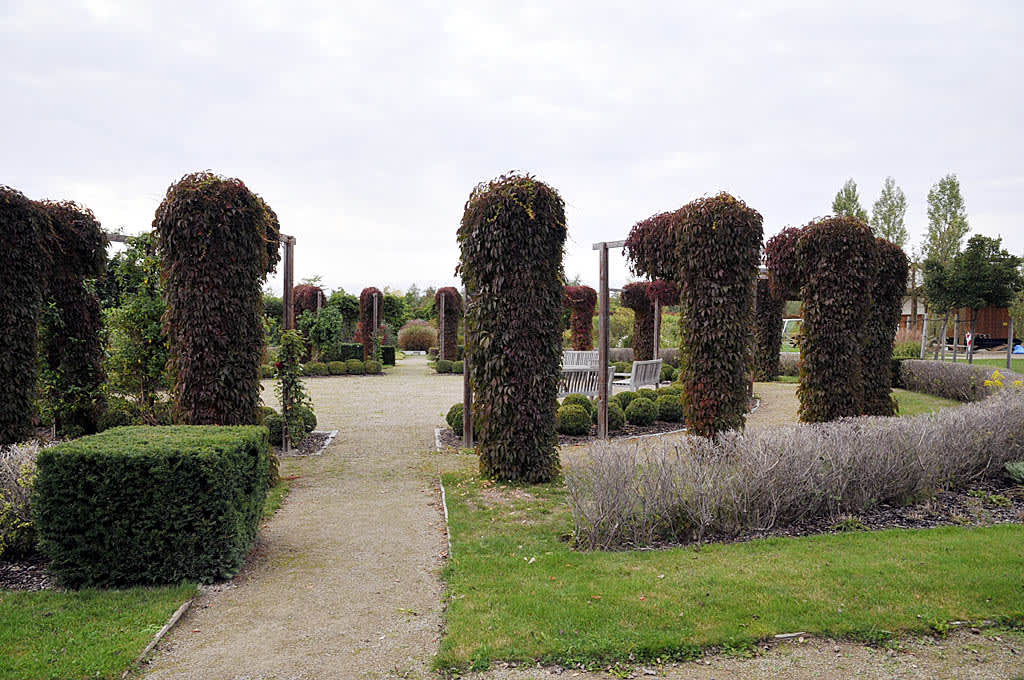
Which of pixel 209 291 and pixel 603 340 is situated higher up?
pixel 209 291

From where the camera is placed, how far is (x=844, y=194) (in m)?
35.6

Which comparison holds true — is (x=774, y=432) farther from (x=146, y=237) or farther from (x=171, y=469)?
(x=146, y=237)

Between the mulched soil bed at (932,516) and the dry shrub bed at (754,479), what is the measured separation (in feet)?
0.23

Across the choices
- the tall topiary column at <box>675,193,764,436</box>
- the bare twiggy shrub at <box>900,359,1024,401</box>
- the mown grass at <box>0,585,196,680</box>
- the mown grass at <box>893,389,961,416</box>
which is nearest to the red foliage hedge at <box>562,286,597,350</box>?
the bare twiggy shrub at <box>900,359,1024,401</box>

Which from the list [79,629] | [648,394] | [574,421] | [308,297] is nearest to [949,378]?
[648,394]

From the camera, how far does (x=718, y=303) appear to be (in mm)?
7039

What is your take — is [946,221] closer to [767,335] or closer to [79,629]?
[767,335]

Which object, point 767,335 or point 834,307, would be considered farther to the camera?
point 767,335

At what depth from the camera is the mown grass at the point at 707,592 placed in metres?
3.15

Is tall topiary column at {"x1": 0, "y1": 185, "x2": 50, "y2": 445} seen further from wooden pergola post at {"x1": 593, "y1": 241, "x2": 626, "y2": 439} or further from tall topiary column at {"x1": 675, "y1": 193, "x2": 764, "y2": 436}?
tall topiary column at {"x1": 675, "y1": 193, "x2": 764, "y2": 436}

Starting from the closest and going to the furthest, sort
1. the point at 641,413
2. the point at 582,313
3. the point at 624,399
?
the point at 641,413
the point at 624,399
the point at 582,313

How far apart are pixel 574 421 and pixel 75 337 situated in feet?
21.1

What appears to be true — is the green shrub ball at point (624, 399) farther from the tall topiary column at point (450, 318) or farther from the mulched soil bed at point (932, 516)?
the tall topiary column at point (450, 318)

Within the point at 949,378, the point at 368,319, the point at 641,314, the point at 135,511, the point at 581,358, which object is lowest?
the point at 135,511
